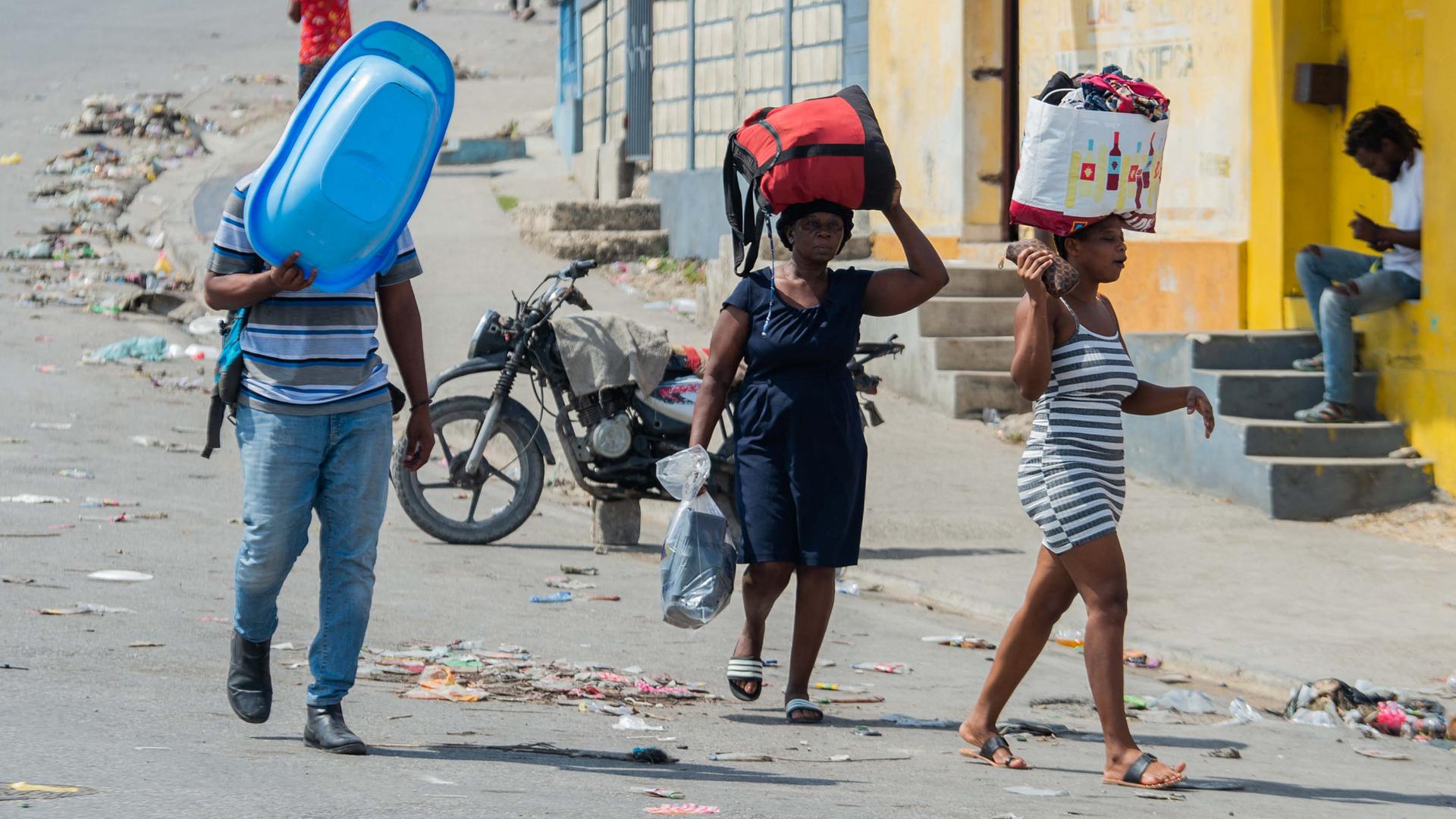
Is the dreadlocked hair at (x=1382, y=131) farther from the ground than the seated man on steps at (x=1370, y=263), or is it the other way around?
the dreadlocked hair at (x=1382, y=131)

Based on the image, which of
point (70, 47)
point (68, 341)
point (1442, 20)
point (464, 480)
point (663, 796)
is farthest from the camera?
point (70, 47)

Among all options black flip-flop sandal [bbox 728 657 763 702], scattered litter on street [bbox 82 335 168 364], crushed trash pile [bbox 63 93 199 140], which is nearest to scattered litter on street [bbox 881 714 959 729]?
black flip-flop sandal [bbox 728 657 763 702]

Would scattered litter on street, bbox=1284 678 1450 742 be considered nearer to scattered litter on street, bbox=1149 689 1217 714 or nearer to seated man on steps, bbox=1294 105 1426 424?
scattered litter on street, bbox=1149 689 1217 714

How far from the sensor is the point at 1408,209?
972 cm

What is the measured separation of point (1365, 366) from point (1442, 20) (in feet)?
6.70

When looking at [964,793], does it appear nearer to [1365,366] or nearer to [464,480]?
[464,480]

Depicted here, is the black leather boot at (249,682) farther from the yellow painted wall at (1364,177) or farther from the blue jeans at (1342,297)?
the yellow painted wall at (1364,177)

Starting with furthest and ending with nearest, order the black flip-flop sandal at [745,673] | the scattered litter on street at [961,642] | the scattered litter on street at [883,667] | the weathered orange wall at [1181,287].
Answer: the weathered orange wall at [1181,287] → the scattered litter on street at [961,642] → the scattered litter on street at [883,667] → the black flip-flop sandal at [745,673]

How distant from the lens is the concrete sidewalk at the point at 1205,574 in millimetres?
6855

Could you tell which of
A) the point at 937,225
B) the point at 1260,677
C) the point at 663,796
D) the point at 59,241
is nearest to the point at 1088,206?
the point at 663,796

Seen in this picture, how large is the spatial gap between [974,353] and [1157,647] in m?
5.59

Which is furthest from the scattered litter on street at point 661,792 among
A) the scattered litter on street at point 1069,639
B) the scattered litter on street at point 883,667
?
the scattered litter on street at point 1069,639

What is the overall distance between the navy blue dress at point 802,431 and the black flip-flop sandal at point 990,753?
0.82m

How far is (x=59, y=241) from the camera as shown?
1830 centimetres
